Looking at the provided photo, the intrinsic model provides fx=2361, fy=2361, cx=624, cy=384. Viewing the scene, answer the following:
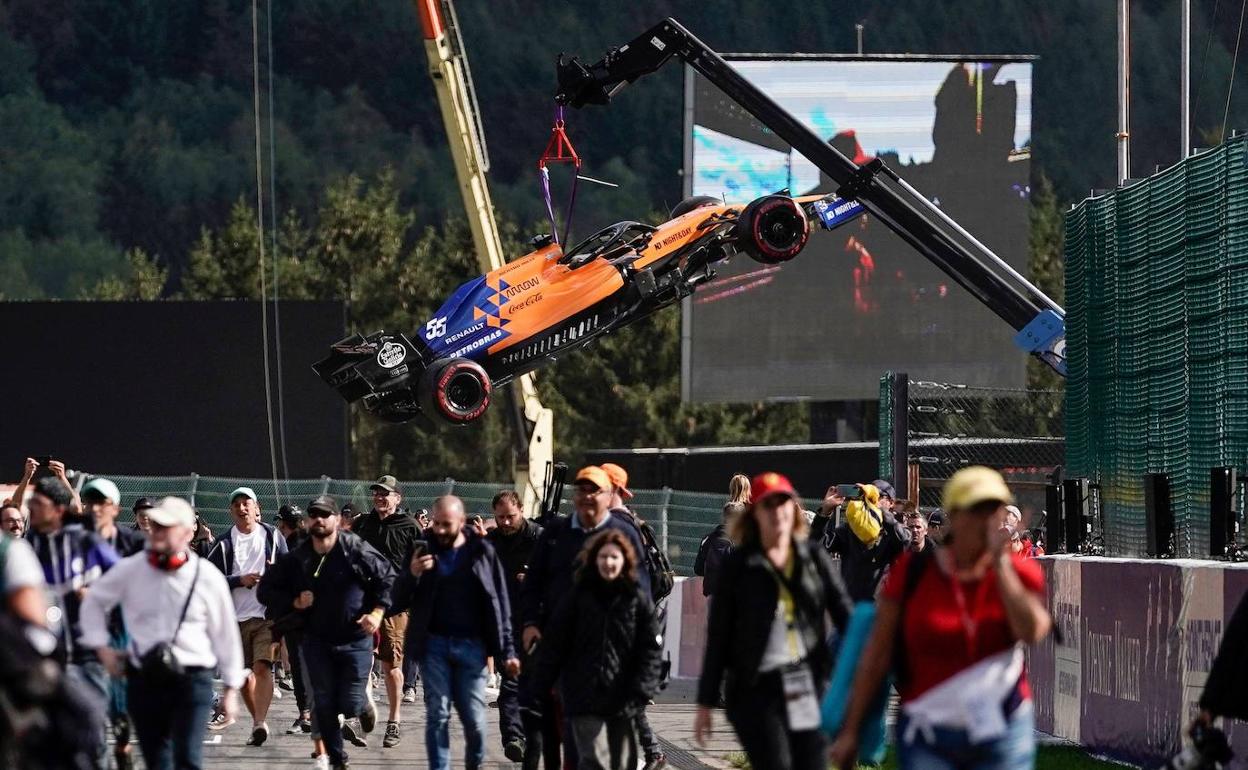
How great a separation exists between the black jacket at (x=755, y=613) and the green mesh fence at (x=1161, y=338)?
449cm

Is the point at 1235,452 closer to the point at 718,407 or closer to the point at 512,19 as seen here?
the point at 718,407

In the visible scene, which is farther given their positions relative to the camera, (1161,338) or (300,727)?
(300,727)

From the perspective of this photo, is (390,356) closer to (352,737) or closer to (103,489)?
(352,737)

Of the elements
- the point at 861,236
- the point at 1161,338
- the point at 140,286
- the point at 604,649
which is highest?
the point at 140,286

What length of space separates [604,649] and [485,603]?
6.27ft

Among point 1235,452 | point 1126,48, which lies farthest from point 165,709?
point 1126,48

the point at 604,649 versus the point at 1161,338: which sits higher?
the point at 1161,338

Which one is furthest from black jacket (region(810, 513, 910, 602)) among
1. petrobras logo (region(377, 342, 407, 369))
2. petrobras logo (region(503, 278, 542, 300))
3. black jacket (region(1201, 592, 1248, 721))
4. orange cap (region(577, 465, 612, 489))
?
petrobras logo (region(377, 342, 407, 369))

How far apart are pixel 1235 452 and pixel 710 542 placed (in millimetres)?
5391

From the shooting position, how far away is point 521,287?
2623 cm

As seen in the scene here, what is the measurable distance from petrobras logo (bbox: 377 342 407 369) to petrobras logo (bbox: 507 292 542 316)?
1270mm

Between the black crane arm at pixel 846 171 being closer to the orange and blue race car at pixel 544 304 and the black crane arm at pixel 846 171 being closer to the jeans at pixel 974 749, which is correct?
the orange and blue race car at pixel 544 304

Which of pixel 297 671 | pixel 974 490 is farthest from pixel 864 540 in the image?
pixel 974 490

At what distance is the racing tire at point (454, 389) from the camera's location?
25500mm
